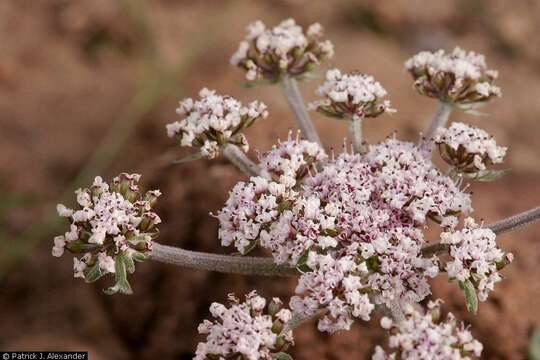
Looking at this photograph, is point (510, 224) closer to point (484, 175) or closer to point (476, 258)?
point (484, 175)

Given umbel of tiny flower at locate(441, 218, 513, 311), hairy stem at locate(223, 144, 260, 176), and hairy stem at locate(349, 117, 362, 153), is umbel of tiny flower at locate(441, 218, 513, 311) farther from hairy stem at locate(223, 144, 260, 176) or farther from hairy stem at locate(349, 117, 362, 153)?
hairy stem at locate(223, 144, 260, 176)

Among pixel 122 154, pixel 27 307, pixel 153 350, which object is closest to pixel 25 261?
pixel 27 307

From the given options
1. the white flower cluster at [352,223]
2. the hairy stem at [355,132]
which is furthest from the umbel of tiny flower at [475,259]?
the hairy stem at [355,132]

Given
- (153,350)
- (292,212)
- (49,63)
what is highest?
(292,212)

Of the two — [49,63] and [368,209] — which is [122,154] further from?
[368,209]

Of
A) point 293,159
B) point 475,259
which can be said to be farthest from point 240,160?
point 475,259

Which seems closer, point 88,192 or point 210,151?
point 88,192

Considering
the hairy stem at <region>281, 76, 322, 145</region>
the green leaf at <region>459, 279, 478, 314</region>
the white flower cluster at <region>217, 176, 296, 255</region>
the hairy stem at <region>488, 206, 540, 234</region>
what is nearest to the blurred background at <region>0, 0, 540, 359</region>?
the hairy stem at <region>281, 76, 322, 145</region>
